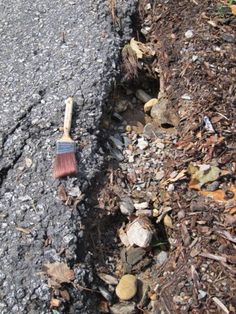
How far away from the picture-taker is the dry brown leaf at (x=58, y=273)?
2.15 meters

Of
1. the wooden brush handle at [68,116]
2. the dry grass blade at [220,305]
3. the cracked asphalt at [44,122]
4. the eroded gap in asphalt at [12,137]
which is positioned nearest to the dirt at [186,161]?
the dry grass blade at [220,305]

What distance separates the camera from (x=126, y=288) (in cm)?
229

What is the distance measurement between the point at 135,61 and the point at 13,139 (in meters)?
0.86

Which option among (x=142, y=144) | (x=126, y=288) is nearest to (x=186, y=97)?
(x=142, y=144)

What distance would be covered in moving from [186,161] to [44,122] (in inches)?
28.9

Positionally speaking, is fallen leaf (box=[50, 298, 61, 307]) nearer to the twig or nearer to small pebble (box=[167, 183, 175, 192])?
the twig

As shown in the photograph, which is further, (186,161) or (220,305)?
(186,161)

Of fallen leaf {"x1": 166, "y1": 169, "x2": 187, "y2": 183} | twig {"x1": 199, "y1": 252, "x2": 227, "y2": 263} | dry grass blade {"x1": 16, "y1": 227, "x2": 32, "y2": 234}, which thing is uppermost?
dry grass blade {"x1": 16, "y1": 227, "x2": 32, "y2": 234}

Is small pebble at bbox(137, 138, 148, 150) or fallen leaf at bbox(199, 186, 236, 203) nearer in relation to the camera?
fallen leaf at bbox(199, 186, 236, 203)

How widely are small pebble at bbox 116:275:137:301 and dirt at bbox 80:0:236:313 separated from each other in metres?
0.06

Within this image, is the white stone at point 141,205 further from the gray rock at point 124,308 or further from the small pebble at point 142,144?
the gray rock at point 124,308

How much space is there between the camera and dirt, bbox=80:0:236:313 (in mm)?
2217

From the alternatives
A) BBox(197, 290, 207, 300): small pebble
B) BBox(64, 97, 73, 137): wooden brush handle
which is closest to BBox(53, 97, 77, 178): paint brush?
BBox(64, 97, 73, 137): wooden brush handle

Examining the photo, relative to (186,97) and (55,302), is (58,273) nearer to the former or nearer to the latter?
(55,302)
